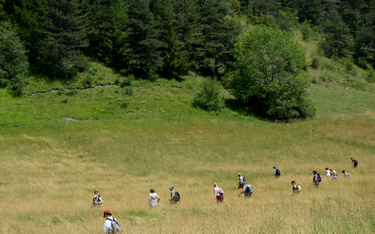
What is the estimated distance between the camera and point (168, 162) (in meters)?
24.6

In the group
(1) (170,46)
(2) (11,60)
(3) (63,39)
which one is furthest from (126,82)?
(2) (11,60)

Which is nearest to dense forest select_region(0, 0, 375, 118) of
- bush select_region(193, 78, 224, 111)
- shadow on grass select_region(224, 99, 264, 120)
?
shadow on grass select_region(224, 99, 264, 120)

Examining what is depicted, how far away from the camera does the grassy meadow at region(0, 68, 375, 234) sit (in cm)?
1027

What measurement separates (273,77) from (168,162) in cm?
2628

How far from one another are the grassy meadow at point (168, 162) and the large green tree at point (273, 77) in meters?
3.29

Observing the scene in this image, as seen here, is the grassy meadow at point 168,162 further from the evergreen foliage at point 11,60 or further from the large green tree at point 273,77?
the large green tree at point 273,77

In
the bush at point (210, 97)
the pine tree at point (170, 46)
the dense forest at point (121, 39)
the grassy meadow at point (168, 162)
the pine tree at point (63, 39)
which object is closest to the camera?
the grassy meadow at point (168, 162)

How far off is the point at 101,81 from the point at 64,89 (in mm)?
5585

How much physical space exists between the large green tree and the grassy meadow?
329 centimetres

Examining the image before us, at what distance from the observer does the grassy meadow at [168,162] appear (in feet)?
33.7

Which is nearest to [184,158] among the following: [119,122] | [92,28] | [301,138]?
[119,122]

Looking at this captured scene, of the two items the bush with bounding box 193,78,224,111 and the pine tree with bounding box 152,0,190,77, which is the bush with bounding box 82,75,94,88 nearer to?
the pine tree with bounding box 152,0,190,77

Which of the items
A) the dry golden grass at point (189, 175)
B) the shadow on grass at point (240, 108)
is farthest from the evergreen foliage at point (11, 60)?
the shadow on grass at point (240, 108)

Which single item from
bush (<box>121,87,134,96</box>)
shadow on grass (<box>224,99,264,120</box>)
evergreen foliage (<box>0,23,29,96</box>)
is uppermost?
evergreen foliage (<box>0,23,29,96</box>)
